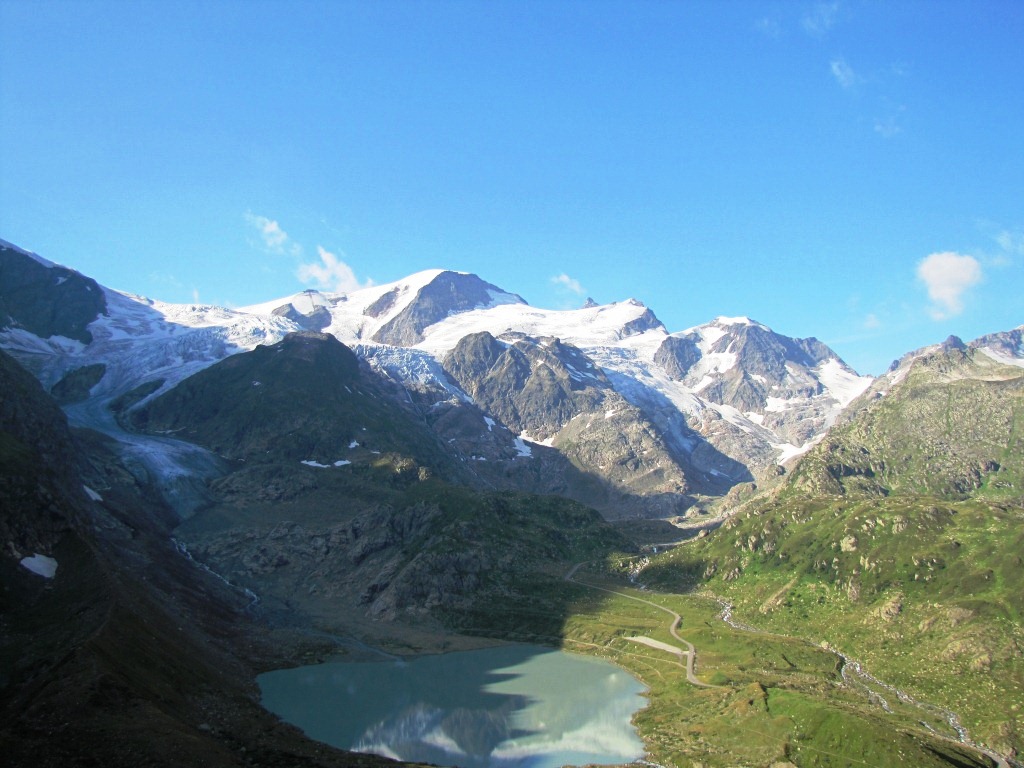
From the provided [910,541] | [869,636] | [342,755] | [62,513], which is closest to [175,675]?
[342,755]

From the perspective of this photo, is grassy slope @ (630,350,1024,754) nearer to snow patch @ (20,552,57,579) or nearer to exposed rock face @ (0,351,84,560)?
snow patch @ (20,552,57,579)

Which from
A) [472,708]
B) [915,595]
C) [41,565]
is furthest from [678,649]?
[41,565]

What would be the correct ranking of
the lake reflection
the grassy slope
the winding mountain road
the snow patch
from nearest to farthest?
1. the lake reflection
2. the snow patch
3. the grassy slope
4. the winding mountain road

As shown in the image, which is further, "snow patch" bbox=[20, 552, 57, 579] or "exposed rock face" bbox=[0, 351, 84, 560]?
"exposed rock face" bbox=[0, 351, 84, 560]

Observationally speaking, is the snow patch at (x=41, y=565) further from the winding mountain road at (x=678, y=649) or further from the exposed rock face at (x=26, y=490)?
the winding mountain road at (x=678, y=649)

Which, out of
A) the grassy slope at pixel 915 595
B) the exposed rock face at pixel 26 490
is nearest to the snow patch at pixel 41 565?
the exposed rock face at pixel 26 490

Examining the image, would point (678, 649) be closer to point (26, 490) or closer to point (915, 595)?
point (915, 595)

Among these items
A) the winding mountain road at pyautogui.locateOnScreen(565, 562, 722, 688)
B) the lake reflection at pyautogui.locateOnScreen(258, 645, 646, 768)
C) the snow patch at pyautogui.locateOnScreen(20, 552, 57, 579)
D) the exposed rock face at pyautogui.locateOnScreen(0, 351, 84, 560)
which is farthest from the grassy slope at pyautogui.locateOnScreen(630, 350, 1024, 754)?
the exposed rock face at pyautogui.locateOnScreen(0, 351, 84, 560)

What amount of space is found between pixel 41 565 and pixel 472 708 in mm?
70762

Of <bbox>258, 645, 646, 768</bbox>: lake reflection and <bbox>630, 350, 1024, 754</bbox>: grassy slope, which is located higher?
<bbox>630, 350, 1024, 754</bbox>: grassy slope

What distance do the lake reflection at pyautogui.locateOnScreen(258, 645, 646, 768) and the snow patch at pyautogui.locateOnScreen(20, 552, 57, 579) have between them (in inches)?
1486

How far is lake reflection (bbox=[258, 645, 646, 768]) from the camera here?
323 feet

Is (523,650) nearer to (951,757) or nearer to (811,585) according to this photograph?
(811,585)

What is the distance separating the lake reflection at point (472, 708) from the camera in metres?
98.5
